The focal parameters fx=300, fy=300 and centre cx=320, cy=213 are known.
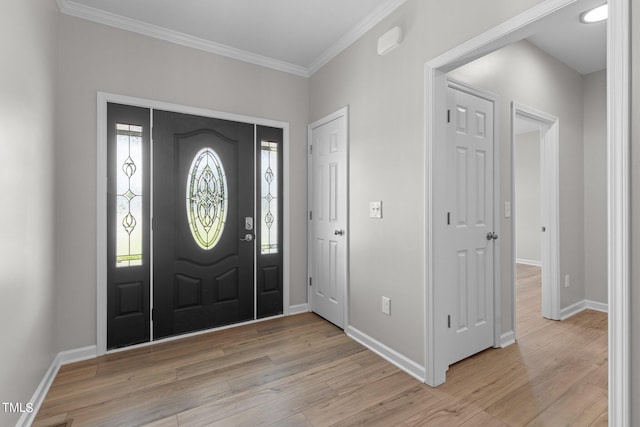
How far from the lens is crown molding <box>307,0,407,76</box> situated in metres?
2.32

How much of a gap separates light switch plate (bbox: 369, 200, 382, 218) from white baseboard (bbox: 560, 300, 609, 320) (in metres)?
2.43

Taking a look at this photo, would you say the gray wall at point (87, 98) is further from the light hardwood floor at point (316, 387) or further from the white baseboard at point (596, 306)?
the white baseboard at point (596, 306)

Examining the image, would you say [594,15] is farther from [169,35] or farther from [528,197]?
[528,197]

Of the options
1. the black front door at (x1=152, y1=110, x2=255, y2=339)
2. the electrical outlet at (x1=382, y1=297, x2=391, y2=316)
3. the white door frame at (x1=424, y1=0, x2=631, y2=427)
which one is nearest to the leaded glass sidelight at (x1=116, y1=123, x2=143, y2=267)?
the black front door at (x1=152, y1=110, x2=255, y2=339)

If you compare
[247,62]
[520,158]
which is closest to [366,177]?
[247,62]

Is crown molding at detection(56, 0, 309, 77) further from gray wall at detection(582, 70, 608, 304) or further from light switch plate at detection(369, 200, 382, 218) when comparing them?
gray wall at detection(582, 70, 608, 304)

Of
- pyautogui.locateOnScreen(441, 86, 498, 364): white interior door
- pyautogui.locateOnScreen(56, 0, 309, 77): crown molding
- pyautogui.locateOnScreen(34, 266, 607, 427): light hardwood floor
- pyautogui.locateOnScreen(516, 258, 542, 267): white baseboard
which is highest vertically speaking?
pyautogui.locateOnScreen(56, 0, 309, 77): crown molding

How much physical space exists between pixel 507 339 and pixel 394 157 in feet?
6.17

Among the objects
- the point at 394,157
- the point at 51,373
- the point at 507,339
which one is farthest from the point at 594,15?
the point at 51,373

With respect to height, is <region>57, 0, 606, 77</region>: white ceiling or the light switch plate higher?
<region>57, 0, 606, 77</region>: white ceiling

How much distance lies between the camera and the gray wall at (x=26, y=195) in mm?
1389

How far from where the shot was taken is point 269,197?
128 inches

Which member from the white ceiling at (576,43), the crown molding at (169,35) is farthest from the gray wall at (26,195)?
the white ceiling at (576,43)

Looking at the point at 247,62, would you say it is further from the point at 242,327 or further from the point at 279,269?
the point at 242,327
